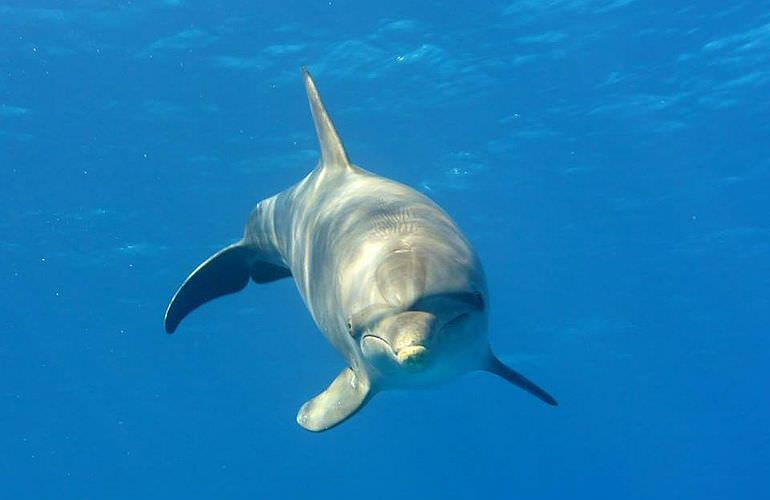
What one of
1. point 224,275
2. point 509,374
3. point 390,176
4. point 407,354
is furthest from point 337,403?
point 390,176

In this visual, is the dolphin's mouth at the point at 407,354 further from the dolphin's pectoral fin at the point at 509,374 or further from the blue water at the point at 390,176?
the dolphin's pectoral fin at the point at 509,374

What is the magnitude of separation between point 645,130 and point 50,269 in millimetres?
19699

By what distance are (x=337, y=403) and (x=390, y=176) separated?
660 inches

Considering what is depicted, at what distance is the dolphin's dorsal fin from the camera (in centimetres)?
783

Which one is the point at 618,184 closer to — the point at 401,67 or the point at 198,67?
the point at 401,67

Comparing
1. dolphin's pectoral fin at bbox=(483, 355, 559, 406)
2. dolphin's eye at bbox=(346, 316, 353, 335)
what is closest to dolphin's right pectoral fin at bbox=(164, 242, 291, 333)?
dolphin's pectoral fin at bbox=(483, 355, 559, 406)

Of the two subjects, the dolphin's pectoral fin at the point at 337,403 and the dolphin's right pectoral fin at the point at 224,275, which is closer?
the dolphin's pectoral fin at the point at 337,403

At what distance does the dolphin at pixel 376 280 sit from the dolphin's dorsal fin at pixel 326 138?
1cm

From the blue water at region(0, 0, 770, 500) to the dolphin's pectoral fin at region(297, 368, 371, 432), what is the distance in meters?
0.75

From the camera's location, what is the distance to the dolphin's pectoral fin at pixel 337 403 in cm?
640

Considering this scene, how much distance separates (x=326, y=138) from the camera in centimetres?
802

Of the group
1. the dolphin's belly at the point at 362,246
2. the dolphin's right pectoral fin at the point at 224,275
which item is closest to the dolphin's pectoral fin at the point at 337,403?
the dolphin's belly at the point at 362,246

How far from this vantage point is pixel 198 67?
59.6ft

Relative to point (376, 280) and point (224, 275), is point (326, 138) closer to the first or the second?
point (224, 275)
